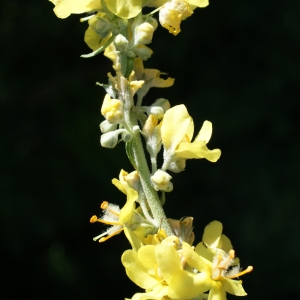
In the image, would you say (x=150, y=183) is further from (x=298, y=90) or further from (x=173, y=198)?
(x=298, y=90)

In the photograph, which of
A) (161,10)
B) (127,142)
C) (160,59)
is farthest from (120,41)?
(160,59)

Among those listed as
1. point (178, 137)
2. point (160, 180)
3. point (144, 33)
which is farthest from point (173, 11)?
point (160, 180)

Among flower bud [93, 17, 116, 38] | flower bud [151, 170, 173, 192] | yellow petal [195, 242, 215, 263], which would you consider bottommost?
yellow petal [195, 242, 215, 263]

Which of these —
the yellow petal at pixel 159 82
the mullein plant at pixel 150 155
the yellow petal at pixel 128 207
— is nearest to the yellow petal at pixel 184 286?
the mullein plant at pixel 150 155

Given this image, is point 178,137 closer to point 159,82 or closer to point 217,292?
point 159,82

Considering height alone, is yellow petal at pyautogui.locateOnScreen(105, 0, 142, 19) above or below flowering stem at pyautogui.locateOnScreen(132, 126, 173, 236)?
above

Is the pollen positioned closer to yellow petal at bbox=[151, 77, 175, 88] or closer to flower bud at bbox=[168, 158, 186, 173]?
flower bud at bbox=[168, 158, 186, 173]

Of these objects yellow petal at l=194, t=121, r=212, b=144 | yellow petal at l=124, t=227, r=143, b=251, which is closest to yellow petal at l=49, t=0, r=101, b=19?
yellow petal at l=194, t=121, r=212, b=144
